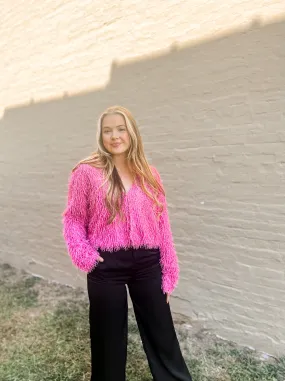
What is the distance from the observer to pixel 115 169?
1.99 meters

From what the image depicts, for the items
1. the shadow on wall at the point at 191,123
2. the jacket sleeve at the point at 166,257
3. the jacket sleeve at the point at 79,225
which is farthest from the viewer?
→ the shadow on wall at the point at 191,123

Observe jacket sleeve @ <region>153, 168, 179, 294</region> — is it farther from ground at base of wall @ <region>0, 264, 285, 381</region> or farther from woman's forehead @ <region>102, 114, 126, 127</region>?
ground at base of wall @ <region>0, 264, 285, 381</region>

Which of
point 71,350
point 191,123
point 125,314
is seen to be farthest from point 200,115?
point 71,350

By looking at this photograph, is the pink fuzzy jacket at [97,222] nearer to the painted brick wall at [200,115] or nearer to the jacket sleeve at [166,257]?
the jacket sleeve at [166,257]

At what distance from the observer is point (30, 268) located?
443 cm

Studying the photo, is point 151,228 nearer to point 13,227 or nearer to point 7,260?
point 13,227

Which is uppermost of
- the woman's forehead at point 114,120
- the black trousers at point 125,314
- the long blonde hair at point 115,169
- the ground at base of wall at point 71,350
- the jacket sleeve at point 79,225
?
the woman's forehead at point 114,120

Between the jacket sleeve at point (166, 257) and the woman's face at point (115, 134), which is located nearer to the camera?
the woman's face at point (115, 134)

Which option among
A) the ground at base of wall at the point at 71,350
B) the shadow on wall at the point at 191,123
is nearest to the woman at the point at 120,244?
the ground at base of wall at the point at 71,350

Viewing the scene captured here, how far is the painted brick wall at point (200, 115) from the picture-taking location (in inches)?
97.1

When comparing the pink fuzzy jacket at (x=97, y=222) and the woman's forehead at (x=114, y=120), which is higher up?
the woman's forehead at (x=114, y=120)

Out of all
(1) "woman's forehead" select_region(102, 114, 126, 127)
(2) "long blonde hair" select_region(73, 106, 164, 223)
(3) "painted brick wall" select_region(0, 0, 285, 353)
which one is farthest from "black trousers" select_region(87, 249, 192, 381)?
(3) "painted brick wall" select_region(0, 0, 285, 353)

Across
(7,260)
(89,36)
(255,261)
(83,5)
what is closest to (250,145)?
(255,261)

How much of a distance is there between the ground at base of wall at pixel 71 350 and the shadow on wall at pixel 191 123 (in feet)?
1.43
